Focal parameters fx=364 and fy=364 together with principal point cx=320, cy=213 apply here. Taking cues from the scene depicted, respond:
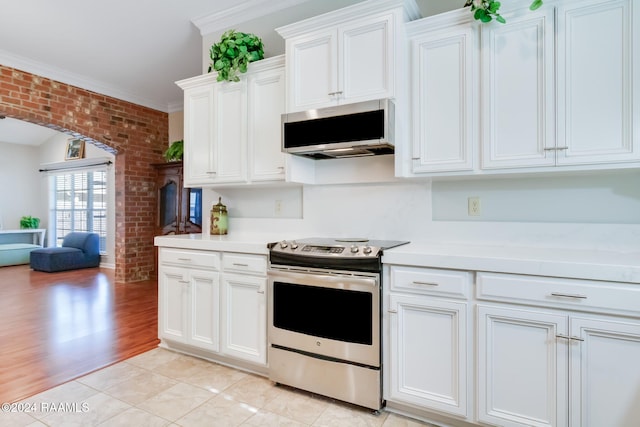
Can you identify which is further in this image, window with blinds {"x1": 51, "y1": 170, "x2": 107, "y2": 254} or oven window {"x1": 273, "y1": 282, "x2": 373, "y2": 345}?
window with blinds {"x1": 51, "y1": 170, "x2": 107, "y2": 254}

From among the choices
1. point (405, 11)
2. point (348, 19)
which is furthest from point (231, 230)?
point (405, 11)

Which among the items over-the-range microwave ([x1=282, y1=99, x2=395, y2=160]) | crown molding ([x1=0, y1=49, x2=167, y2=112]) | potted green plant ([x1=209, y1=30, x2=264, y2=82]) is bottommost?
over-the-range microwave ([x1=282, y1=99, x2=395, y2=160])

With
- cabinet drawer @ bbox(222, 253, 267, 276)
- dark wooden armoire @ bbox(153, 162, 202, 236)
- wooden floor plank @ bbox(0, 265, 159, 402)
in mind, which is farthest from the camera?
dark wooden armoire @ bbox(153, 162, 202, 236)

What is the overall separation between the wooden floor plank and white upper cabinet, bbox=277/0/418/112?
8.06 ft

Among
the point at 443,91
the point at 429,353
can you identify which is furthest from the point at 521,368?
the point at 443,91

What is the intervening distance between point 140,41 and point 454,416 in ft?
14.4

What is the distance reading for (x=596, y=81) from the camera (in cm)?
179

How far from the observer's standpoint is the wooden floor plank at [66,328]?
2600 mm

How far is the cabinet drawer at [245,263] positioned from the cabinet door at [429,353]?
91 centimetres

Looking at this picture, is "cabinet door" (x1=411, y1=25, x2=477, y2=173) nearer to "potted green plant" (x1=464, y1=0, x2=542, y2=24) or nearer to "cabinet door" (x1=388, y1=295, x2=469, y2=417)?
"potted green plant" (x1=464, y1=0, x2=542, y2=24)

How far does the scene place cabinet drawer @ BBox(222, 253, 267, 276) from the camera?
2.44m

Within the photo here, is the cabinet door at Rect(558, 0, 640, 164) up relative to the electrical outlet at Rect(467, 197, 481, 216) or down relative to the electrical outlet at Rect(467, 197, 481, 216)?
up

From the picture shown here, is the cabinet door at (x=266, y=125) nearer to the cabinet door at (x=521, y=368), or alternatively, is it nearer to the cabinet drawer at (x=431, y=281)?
the cabinet drawer at (x=431, y=281)

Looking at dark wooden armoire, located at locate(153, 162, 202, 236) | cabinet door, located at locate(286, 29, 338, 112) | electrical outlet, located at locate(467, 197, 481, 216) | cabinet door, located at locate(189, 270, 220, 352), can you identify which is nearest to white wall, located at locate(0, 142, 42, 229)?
dark wooden armoire, located at locate(153, 162, 202, 236)
